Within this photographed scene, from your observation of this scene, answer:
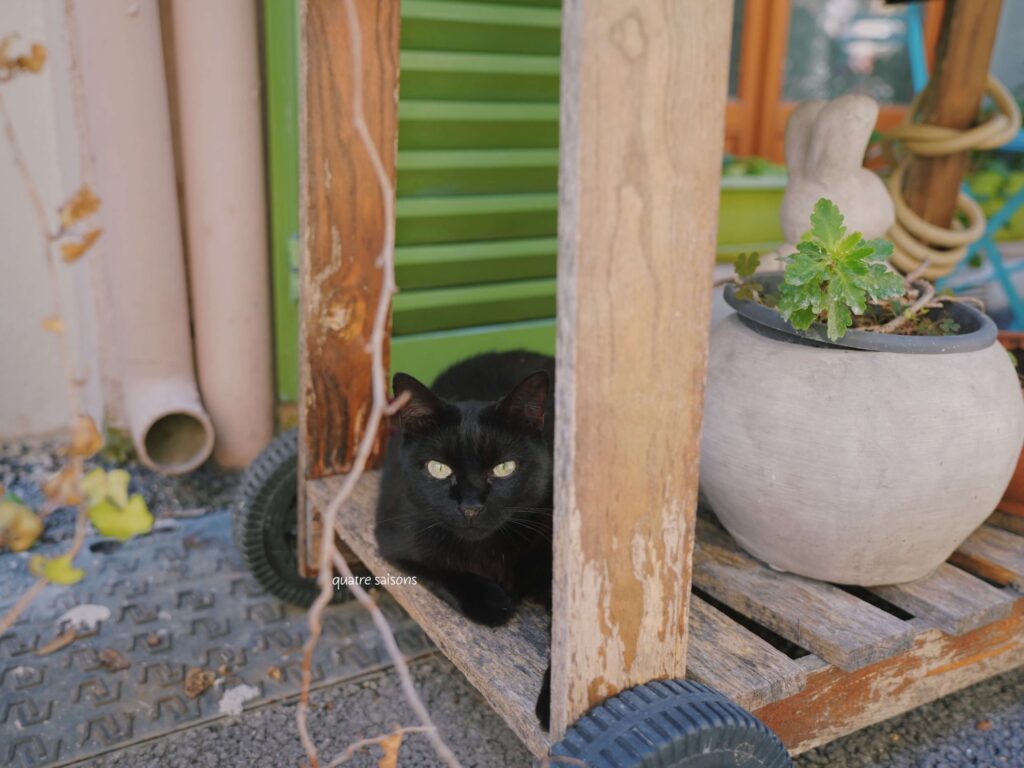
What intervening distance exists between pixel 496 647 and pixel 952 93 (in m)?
1.88

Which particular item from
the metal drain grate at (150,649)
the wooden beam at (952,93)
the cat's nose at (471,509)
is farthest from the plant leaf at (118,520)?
the wooden beam at (952,93)

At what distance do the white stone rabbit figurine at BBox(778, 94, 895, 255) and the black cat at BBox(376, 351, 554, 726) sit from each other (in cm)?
77

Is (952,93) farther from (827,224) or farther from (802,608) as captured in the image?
(802,608)

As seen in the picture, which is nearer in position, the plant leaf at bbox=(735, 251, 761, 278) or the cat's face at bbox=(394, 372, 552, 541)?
the cat's face at bbox=(394, 372, 552, 541)

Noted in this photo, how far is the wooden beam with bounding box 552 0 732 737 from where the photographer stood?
2.76ft

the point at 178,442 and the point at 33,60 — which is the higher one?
the point at 33,60

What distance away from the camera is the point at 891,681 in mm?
1354

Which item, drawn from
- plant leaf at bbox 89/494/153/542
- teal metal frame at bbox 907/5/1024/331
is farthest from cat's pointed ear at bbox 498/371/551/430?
teal metal frame at bbox 907/5/1024/331

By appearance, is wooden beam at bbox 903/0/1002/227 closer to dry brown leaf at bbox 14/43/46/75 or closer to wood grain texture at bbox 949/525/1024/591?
wood grain texture at bbox 949/525/1024/591

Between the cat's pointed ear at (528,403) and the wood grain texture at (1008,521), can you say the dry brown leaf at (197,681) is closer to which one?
the cat's pointed ear at (528,403)

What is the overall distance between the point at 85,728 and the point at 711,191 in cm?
143

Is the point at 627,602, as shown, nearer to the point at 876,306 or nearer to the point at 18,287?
the point at 876,306

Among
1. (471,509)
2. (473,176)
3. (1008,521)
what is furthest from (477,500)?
(473,176)

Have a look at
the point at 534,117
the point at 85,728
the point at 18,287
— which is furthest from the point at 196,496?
the point at 534,117
